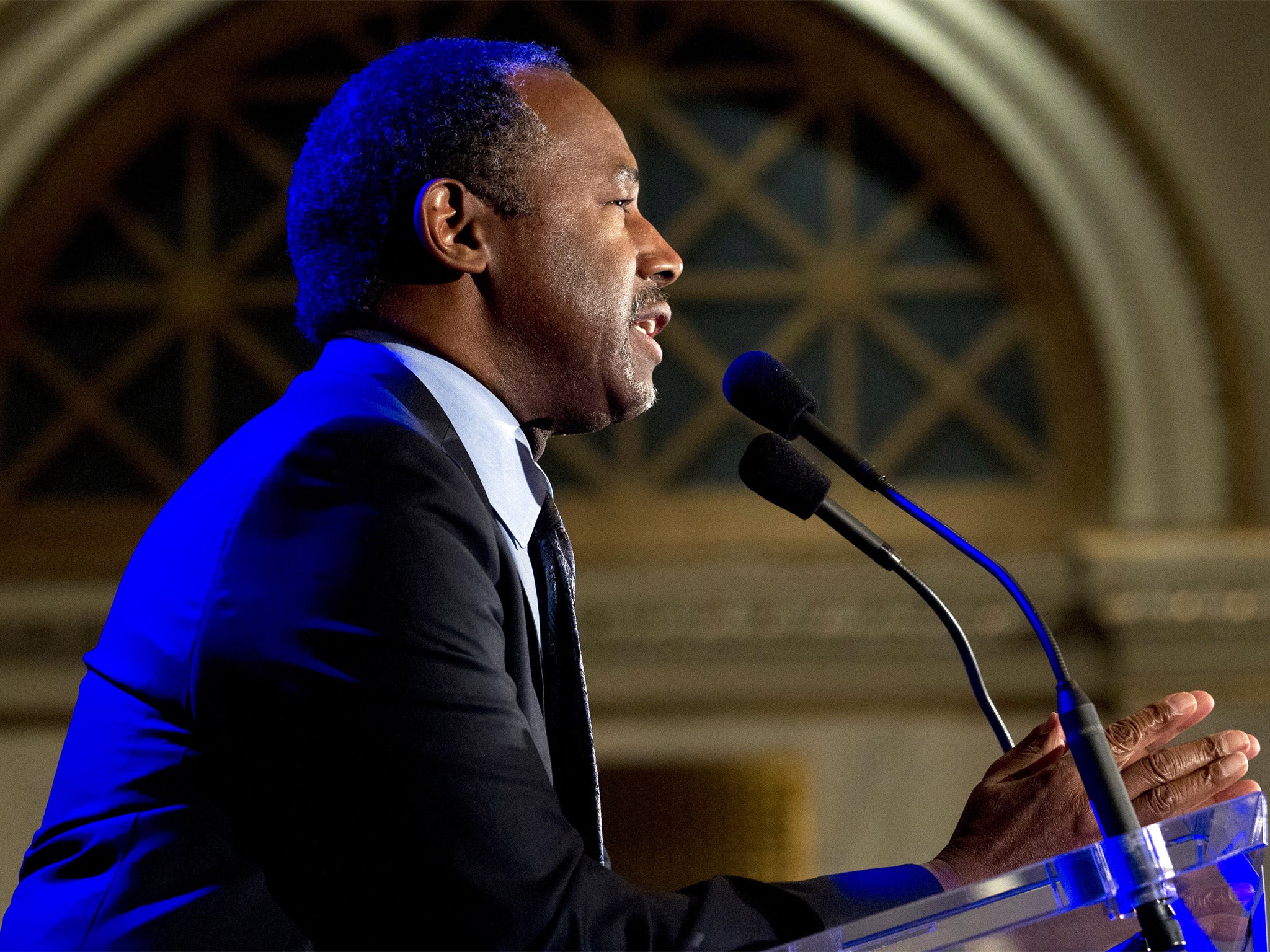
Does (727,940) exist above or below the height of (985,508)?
below

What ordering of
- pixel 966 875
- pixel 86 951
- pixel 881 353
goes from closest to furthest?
pixel 86 951 → pixel 966 875 → pixel 881 353

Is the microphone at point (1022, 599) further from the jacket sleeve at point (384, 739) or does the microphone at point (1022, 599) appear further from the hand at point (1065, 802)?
the jacket sleeve at point (384, 739)

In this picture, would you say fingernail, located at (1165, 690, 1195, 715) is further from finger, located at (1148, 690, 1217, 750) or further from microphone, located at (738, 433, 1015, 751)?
microphone, located at (738, 433, 1015, 751)

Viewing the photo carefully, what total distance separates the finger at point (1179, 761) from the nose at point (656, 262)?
2.20 ft

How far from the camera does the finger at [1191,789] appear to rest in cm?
121

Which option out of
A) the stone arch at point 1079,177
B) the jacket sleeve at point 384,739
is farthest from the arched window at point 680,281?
the jacket sleeve at point 384,739

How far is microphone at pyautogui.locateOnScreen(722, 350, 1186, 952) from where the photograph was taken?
1.08 metres

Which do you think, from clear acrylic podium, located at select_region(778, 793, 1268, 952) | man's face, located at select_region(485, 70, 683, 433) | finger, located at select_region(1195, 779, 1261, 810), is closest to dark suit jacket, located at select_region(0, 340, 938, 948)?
clear acrylic podium, located at select_region(778, 793, 1268, 952)

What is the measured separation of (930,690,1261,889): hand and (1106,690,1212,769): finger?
0.02m

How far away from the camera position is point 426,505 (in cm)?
113

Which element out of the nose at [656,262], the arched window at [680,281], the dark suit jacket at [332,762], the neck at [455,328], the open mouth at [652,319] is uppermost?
the arched window at [680,281]

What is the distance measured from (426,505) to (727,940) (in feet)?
1.27

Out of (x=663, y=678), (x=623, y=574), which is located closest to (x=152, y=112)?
(x=623, y=574)

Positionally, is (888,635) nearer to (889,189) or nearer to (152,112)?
(889,189)
